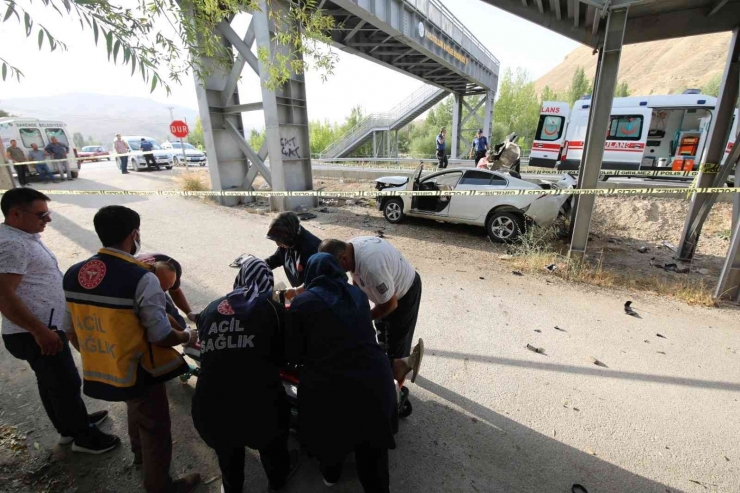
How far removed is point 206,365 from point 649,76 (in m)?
140

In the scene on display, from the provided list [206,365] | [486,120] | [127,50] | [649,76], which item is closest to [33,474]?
[206,365]

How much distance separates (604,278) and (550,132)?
10107 mm

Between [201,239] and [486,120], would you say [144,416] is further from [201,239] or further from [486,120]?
[486,120]

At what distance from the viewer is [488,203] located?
702cm

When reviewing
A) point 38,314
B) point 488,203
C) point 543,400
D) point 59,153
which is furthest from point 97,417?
point 59,153

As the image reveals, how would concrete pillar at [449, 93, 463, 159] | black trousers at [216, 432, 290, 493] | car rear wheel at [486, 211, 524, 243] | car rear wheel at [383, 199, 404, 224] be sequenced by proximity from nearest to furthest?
black trousers at [216, 432, 290, 493]
car rear wheel at [486, 211, 524, 243]
car rear wheel at [383, 199, 404, 224]
concrete pillar at [449, 93, 463, 159]

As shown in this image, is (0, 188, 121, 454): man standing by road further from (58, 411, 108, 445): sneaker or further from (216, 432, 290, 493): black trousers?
(216, 432, 290, 493): black trousers

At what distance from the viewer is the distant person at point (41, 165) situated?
1345 cm

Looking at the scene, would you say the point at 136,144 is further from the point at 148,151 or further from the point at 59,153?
the point at 59,153

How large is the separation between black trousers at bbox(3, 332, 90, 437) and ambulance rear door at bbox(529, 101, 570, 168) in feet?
49.9

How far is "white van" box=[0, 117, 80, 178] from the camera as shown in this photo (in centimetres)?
1334

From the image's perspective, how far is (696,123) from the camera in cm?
1196

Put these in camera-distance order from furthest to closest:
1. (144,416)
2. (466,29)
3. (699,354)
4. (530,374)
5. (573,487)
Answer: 1. (466,29)
2. (699,354)
3. (530,374)
4. (573,487)
5. (144,416)

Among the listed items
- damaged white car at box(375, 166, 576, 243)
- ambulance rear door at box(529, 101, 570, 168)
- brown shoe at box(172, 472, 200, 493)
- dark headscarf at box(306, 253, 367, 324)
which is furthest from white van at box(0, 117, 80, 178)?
ambulance rear door at box(529, 101, 570, 168)
